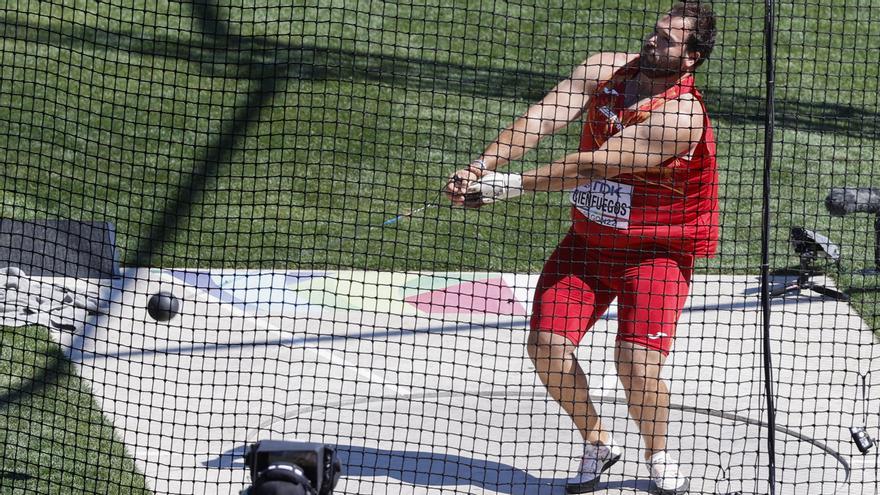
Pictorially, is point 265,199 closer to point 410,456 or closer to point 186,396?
point 186,396

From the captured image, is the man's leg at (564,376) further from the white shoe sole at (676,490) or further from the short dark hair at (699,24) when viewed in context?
the short dark hair at (699,24)

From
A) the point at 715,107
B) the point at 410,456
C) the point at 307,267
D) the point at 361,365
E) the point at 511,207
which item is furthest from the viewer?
the point at 715,107

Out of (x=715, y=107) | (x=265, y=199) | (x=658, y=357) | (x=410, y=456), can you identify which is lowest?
(x=410, y=456)

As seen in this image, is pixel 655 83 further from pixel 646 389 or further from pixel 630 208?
pixel 646 389

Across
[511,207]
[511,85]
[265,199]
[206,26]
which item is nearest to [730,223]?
[511,207]

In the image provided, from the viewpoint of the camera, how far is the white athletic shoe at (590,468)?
17.9ft

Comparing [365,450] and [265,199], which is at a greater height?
[265,199]

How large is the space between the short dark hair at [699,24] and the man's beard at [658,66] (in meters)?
0.08

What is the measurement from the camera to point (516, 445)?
5.87m

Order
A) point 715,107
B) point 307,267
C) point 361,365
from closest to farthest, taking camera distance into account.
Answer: point 361,365
point 307,267
point 715,107

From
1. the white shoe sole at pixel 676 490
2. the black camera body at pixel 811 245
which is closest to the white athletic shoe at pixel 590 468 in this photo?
the white shoe sole at pixel 676 490

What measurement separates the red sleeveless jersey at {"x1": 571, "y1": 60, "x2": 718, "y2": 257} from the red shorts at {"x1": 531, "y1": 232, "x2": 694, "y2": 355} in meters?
0.06

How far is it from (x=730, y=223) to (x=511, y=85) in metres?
2.00

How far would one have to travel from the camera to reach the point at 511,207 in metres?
8.36
